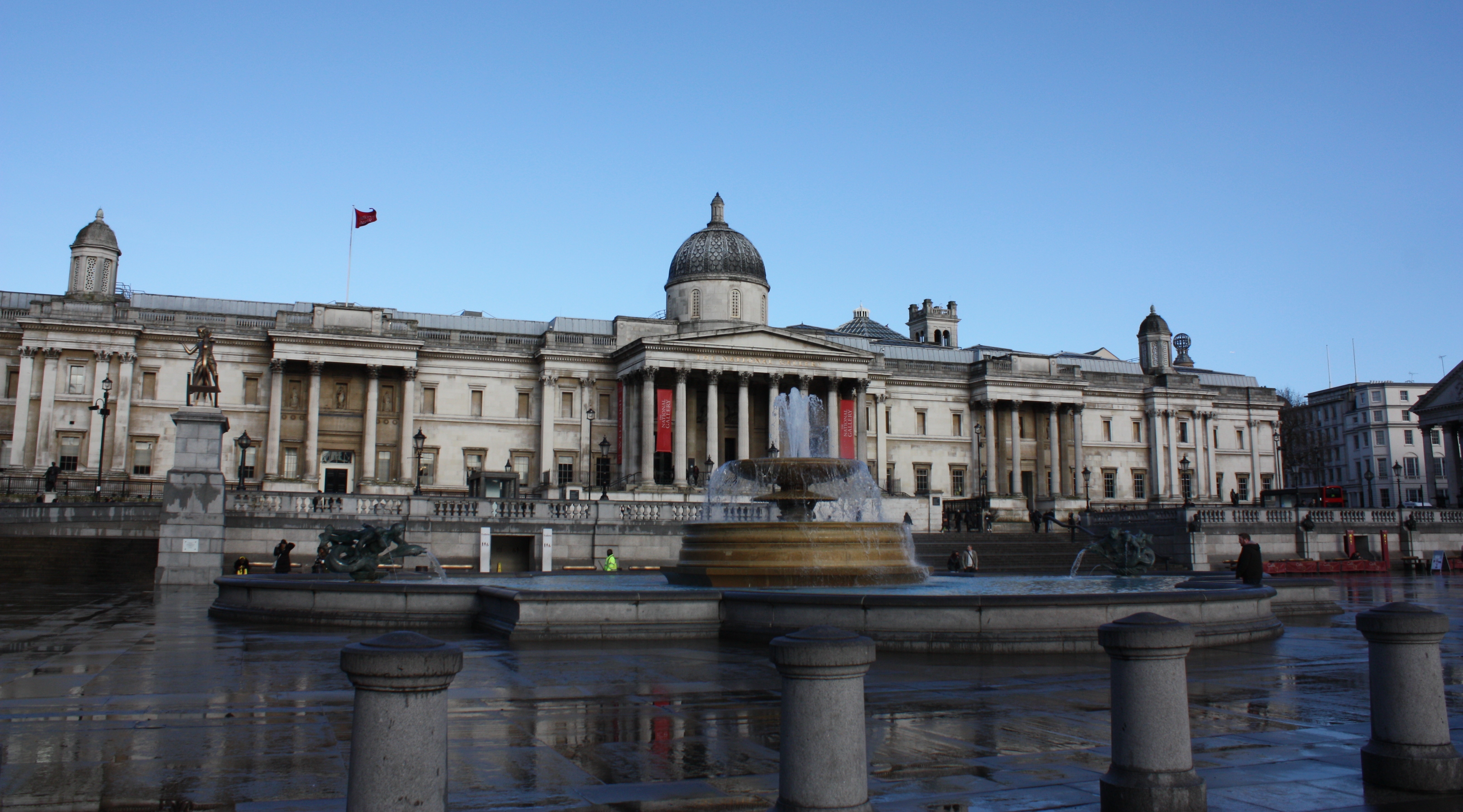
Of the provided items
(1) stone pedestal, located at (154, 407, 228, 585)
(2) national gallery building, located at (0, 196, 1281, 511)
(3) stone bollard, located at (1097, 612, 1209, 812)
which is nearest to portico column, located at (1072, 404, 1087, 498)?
(2) national gallery building, located at (0, 196, 1281, 511)

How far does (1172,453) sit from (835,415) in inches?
1208

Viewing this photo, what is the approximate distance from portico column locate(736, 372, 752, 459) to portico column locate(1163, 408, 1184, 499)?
3400 cm

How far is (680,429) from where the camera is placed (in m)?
60.7

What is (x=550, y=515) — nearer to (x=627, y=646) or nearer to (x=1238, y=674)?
(x=627, y=646)

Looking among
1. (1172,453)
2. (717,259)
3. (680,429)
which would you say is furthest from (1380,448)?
(680,429)

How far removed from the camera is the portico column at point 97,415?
188 ft

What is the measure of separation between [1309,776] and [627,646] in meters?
9.43

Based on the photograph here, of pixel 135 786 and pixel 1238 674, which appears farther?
pixel 1238 674

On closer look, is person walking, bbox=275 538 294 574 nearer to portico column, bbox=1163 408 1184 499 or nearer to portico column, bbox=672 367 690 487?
portico column, bbox=672 367 690 487

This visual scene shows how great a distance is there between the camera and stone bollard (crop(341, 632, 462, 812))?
5047mm

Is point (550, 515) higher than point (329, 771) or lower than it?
higher

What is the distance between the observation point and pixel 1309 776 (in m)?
7.32

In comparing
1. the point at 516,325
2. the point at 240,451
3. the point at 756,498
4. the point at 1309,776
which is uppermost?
the point at 516,325

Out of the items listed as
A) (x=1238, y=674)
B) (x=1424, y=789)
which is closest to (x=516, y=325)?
(x=1238, y=674)
